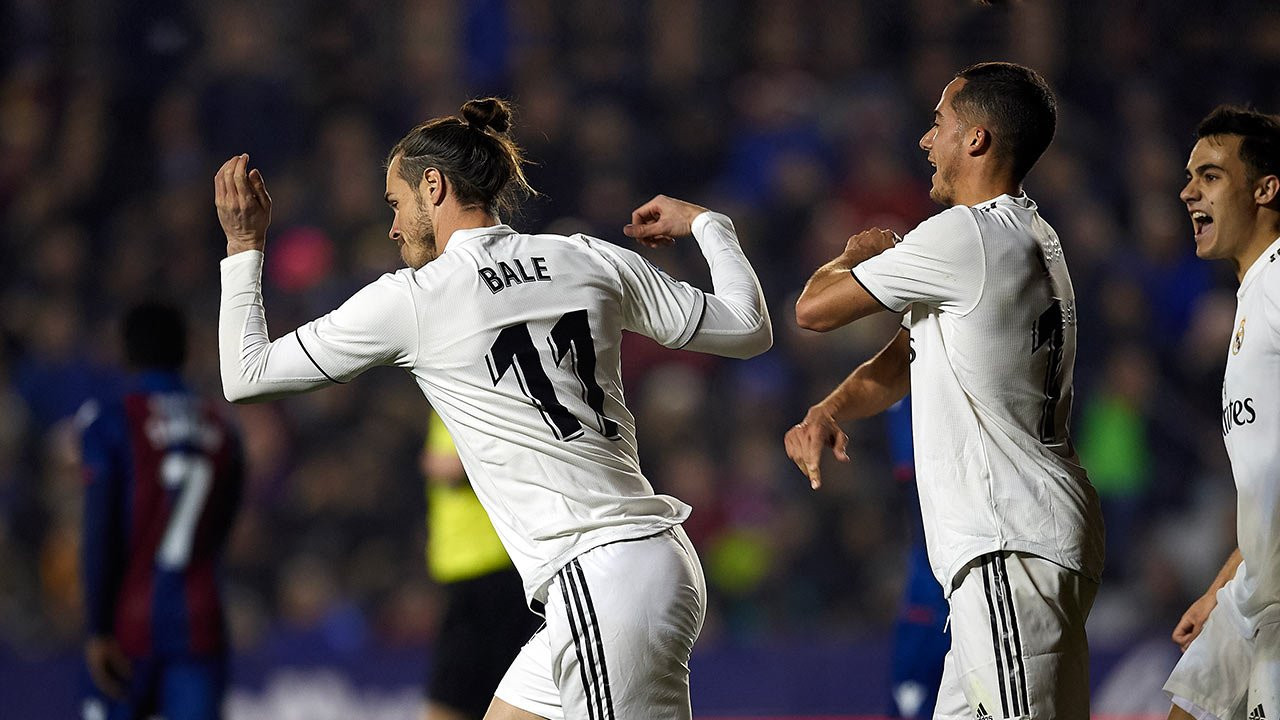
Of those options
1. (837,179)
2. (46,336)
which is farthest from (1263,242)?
(46,336)

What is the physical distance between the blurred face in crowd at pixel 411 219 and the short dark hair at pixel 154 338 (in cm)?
269

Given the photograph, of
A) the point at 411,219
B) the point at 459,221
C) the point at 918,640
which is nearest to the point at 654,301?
the point at 459,221

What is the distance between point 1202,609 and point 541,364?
210 centimetres

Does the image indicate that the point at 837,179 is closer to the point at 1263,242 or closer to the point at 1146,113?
the point at 1146,113

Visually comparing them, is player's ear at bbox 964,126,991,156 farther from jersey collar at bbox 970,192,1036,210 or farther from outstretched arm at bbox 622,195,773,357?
outstretched arm at bbox 622,195,773,357

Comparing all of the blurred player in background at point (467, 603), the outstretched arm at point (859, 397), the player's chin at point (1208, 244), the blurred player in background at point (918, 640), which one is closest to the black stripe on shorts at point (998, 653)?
the outstretched arm at point (859, 397)

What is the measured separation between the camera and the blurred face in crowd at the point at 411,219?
3.69 m

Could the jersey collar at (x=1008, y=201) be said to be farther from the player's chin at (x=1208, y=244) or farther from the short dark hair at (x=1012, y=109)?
the player's chin at (x=1208, y=244)

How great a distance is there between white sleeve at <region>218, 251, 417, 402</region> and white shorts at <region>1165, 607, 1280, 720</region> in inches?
88.1

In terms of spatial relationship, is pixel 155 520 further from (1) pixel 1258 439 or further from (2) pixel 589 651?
(1) pixel 1258 439

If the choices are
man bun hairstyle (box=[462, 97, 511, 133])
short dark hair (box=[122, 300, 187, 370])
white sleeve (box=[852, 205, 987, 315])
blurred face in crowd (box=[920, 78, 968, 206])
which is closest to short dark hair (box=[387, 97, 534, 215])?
man bun hairstyle (box=[462, 97, 511, 133])

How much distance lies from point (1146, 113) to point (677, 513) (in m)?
8.26

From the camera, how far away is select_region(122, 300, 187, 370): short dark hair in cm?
609

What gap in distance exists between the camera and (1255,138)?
4008mm
